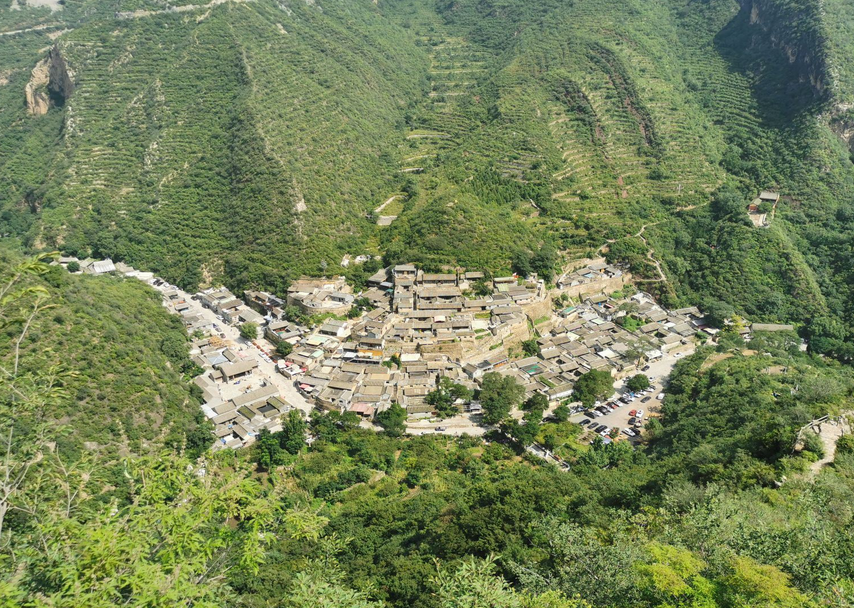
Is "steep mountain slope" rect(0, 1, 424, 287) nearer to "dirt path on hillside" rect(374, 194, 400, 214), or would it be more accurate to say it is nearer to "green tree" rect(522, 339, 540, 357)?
"dirt path on hillside" rect(374, 194, 400, 214)

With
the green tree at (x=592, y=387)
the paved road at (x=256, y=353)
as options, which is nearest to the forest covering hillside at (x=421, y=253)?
the paved road at (x=256, y=353)

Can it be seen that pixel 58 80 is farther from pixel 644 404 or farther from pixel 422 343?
pixel 644 404

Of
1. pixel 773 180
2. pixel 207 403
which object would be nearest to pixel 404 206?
pixel 207 403

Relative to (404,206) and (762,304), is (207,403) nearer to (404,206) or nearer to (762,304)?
(404,206)

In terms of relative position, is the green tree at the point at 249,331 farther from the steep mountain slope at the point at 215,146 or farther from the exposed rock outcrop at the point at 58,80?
the exposed rock outcrop at the point at 58,80

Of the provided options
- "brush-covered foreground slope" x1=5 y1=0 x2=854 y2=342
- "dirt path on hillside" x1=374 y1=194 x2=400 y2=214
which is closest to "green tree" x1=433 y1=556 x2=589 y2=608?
"brush-covered foreground slope" x1=5 y1=0 x2=854 y2=342
